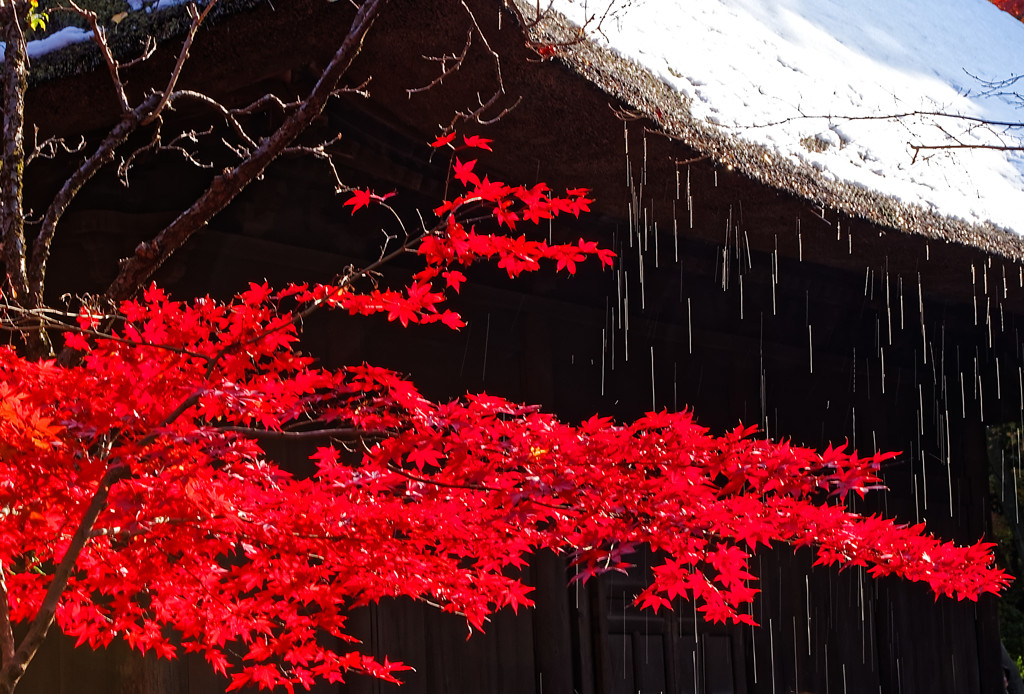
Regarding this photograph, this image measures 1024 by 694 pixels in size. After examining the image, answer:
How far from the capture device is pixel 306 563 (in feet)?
10.7

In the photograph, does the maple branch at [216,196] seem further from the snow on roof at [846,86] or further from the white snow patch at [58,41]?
the snow on roof at [846,86]

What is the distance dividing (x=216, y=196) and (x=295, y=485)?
951mm

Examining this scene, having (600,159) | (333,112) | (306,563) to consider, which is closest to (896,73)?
(600,159)

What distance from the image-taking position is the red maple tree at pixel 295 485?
8.84 ft

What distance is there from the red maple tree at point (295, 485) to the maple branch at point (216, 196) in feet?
0.39

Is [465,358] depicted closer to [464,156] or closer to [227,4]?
[464,156]

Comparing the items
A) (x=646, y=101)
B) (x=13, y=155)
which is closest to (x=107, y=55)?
(x=13, y=155)

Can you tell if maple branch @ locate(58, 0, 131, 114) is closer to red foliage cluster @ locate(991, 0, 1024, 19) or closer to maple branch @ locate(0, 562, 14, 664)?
maple branch @ locate(0, 562, 14, 664)

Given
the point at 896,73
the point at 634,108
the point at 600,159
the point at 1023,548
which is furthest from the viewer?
the point at 1023,548

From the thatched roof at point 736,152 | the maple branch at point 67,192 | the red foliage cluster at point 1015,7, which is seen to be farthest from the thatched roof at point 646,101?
the red foliage cluster at point 1015,7

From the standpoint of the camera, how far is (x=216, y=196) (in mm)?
3326

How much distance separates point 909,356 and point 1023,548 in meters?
7.69

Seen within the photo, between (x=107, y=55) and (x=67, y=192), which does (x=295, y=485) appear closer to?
(x=67, y=192)

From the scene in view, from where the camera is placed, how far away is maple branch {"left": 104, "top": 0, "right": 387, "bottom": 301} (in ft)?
10.8
